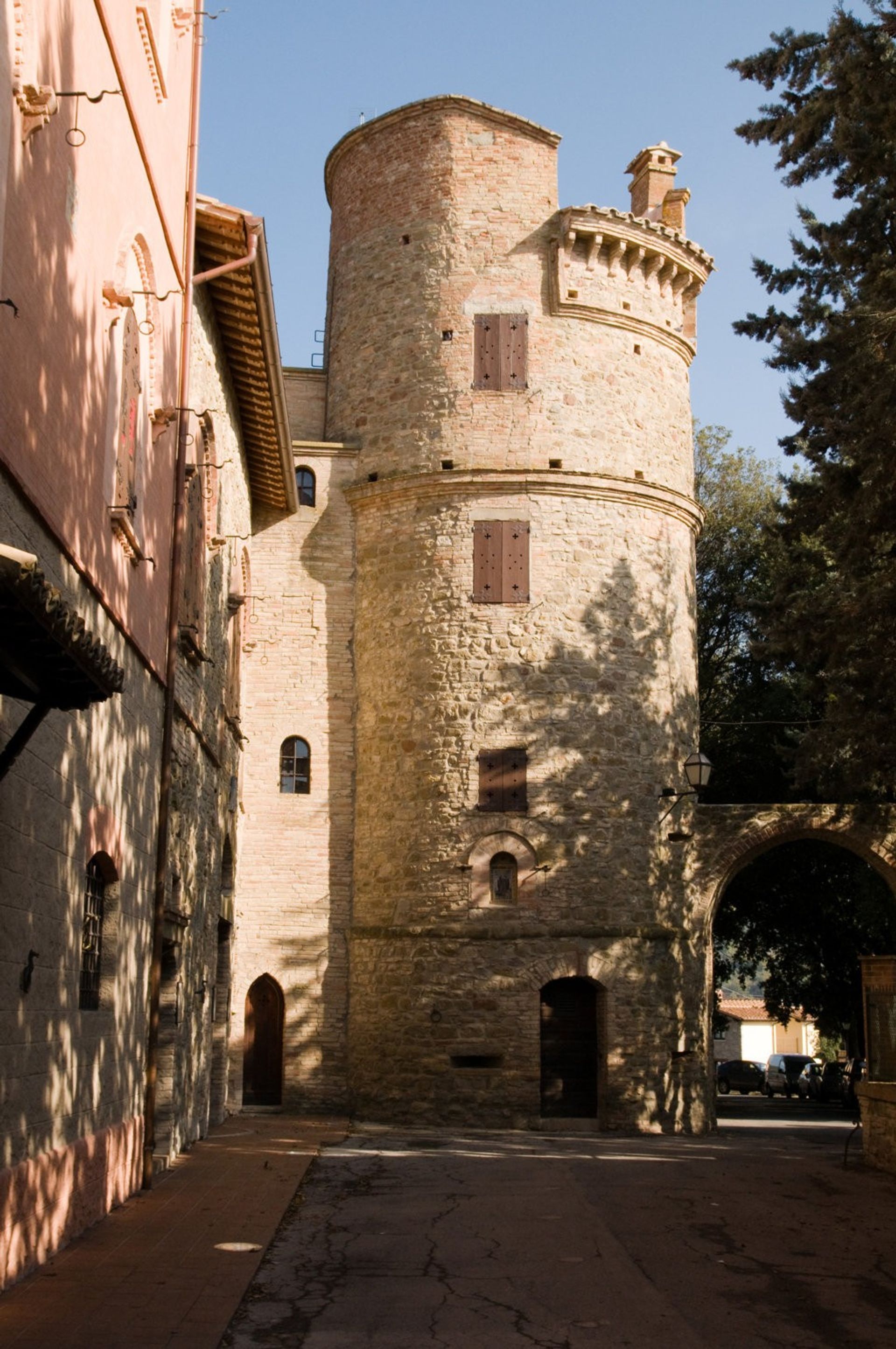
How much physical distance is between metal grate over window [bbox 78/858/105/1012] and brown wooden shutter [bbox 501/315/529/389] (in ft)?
42.6

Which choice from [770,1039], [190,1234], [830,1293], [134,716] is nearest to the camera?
[830,1293]

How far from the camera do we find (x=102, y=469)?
31.7 ft

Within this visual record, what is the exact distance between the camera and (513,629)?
67.8ft

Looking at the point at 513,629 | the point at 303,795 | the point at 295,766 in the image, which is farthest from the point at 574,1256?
the point at 295,766

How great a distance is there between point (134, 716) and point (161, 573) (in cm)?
174

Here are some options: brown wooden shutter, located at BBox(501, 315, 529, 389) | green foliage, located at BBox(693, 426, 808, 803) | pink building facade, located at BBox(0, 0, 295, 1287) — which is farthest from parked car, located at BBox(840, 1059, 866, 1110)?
pink building facade, located at BBox(0, 0, 295, 1287)

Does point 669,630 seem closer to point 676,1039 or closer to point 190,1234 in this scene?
point 676,1039

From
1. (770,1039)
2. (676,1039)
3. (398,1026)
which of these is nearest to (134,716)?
(398,1026)

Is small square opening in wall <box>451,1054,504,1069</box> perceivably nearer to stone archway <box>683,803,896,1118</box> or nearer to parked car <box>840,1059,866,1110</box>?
stone archway <box>683,803,896,1118</box>

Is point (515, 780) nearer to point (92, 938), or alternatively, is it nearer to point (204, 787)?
point (204, 787)

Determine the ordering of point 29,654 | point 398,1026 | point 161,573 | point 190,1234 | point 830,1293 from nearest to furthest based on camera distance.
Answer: point 29,654, point 830,1293, point 190,1234, point 161,573, point 398,1026

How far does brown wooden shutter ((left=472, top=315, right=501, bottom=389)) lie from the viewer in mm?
21438

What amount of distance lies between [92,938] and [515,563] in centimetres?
1198

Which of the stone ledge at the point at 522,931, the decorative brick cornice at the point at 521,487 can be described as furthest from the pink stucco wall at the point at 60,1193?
the decorative brick cornice at the point at 521,487
